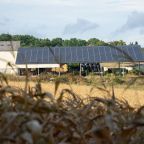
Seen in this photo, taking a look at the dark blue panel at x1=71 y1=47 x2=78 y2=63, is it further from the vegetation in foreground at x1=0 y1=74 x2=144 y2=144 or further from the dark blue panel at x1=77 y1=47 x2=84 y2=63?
the vegetation in foreground at x1=0 y1=74 x2=144 y2=144

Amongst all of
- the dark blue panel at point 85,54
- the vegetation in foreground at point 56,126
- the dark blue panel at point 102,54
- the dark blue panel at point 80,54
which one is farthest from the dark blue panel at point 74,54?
the vegetation in foreground at point 56,126

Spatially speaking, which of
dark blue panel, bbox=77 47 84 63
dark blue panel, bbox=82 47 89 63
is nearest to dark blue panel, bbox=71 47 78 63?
dark blue panel, bbox=77 47 84 63

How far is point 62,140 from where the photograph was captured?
1417mm

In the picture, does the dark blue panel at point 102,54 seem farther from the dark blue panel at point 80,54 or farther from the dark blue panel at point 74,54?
the dark blue panel at point 74,54

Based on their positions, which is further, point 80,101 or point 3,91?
point 80,101

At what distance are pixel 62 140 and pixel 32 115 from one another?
0.12m

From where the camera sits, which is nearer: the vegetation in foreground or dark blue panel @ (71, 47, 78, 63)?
the vegetation in foreground

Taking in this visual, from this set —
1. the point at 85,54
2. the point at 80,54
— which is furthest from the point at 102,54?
the point at 80,54

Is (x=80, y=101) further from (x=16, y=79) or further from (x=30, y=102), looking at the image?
(x=16, y=79)

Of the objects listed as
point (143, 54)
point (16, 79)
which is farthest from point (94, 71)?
point (143, 54)

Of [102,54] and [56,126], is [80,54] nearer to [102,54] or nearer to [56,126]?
[102,54]

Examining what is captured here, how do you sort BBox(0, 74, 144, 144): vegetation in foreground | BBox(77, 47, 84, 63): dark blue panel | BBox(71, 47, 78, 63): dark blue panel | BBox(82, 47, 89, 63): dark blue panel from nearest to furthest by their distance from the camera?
BBox(0, 74, 144, 144): vegetation in foreground
BBox(71, 47, 78, 63): dark blue panel
BBox(77, 47, 84, 63): dark blue panel
BBox(82, 47, 89, 63): dark blue panel

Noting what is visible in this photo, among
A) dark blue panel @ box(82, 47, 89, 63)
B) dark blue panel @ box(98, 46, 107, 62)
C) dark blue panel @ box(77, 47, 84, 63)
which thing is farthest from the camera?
dark blue panel @ box(82, 47, 89, 63)

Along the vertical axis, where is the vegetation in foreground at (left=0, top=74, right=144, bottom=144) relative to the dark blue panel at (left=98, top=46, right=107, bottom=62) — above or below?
below
